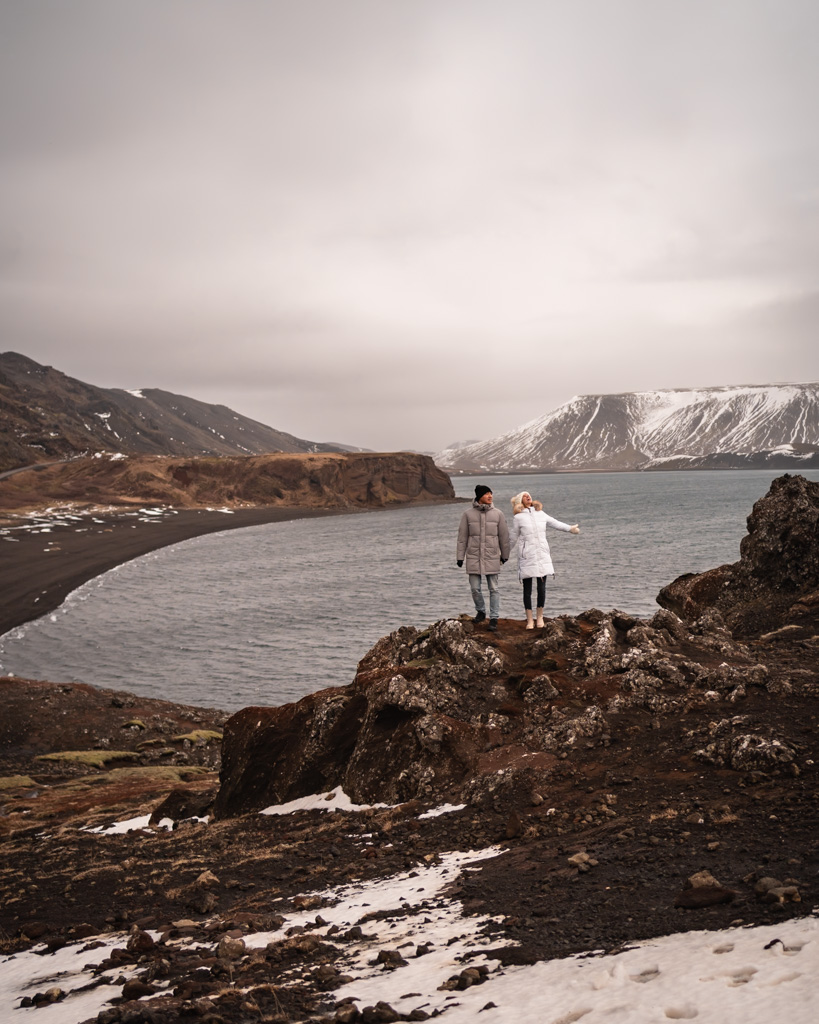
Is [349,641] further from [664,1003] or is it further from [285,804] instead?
[664,1003]

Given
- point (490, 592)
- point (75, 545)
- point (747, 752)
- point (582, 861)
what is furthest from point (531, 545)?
point (75, 545)

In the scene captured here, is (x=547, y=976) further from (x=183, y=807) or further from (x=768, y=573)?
(x=768, y=573)

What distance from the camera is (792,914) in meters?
5.59

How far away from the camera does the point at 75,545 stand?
96.9 metres

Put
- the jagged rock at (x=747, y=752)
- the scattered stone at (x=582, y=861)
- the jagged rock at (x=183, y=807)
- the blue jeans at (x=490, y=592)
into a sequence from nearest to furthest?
the scattered stone at (x=582, y=861) < the jagged rock at (x=747, y=752) < the jagged rock at (x=183, y=807) < the blue jeans at (x=490, y=592)

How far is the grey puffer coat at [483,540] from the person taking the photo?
51.8 feet

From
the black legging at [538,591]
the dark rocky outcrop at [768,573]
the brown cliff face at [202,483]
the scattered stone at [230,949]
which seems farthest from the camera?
the brown cliff face at [202,483]

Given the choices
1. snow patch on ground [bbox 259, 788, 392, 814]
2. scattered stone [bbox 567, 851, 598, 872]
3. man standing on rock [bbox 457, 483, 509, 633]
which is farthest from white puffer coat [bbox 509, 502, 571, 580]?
scattered stone [bbox 567, 851, 598, 872]

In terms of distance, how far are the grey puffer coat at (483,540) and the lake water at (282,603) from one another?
71.9 ft

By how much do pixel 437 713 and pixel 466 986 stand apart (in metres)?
6.69

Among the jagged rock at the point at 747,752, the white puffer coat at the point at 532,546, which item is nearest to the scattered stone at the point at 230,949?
the jagged rock at the point at 747,752

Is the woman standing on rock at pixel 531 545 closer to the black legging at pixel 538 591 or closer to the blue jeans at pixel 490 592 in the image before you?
the black legging at pixel 538 591

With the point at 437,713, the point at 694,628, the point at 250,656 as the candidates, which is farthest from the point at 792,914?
the point at 250,656

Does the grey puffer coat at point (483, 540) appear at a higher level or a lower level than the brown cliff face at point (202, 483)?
lower
